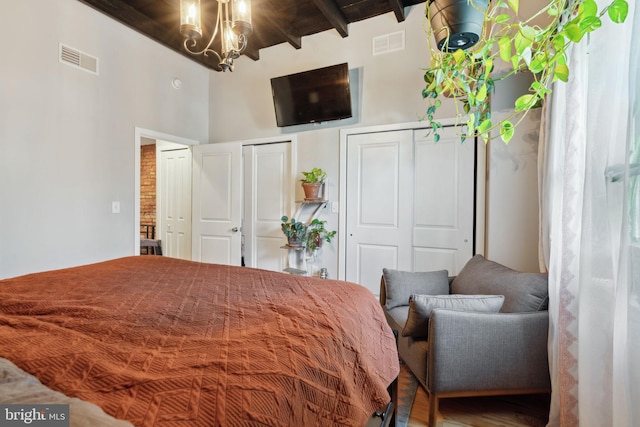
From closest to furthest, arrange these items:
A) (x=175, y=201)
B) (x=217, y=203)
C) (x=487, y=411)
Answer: (x=487, y=411) < (x=217, y=203) < (x=175, y=201)

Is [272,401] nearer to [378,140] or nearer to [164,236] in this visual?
[378,140]

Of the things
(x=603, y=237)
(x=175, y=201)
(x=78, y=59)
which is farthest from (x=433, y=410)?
(x=175, y=201)

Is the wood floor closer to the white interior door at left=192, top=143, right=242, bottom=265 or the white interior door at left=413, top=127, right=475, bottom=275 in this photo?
the white interior door at left=413, top=127, right=475, bottom=275

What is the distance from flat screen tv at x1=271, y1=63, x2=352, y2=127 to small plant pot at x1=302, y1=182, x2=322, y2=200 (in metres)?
0.78

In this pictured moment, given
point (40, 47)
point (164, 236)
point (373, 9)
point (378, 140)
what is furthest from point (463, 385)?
point (164, 236)

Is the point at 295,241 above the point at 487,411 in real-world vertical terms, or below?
above

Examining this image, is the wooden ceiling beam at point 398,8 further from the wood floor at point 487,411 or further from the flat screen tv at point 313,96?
the wood floor at point 487,411

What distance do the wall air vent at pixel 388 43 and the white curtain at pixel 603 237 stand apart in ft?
7.04

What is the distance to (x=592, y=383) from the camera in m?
1.04

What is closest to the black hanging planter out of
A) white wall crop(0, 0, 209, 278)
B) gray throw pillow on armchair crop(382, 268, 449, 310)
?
gray throw pillow on armchair crop(382, 268, 449, 310)

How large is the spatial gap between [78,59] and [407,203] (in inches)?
138

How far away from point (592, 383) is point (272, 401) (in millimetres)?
1146

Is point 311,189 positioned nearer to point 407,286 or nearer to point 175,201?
point 407,286

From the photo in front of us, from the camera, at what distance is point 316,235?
135 inches
